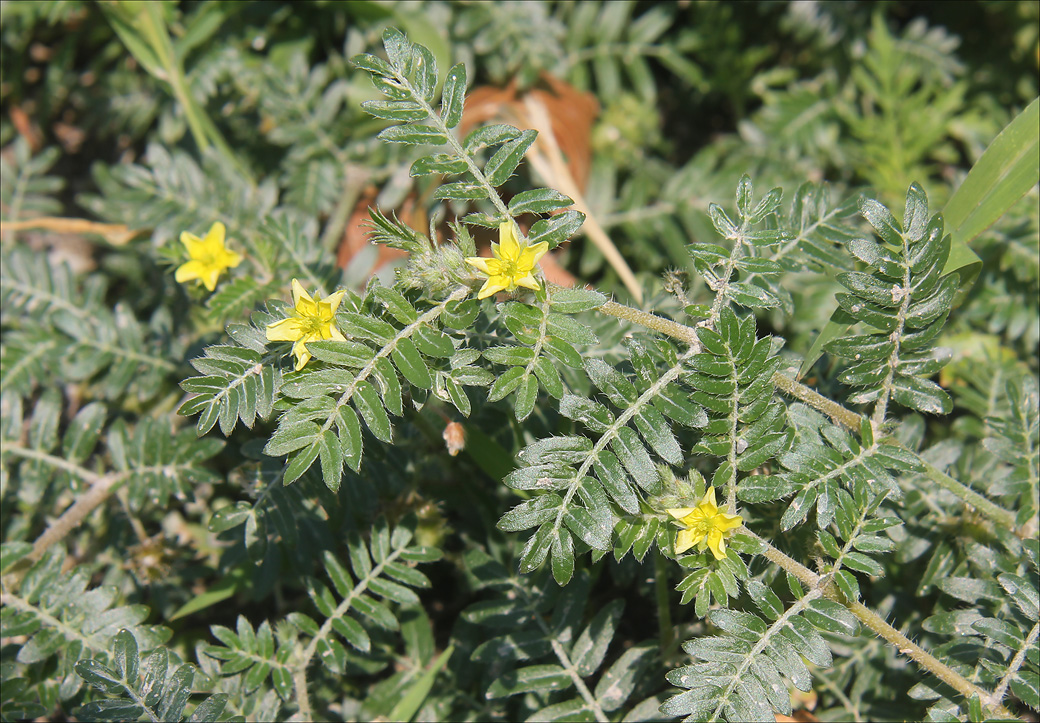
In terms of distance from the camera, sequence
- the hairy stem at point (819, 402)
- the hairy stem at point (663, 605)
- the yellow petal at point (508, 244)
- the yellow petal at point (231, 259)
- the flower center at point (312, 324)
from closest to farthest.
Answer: the yellow petal at point (508, 244), the flower center at point (312, 324), the hairy stem at point (819, 402), the hairy stem at point (663, 605), the yellow petal at point (231, 259)

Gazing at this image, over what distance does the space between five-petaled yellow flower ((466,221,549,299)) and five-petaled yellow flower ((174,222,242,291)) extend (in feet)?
3.67

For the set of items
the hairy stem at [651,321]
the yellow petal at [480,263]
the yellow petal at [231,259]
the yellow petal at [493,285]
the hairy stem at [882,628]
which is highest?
the yellow petal at [480,263]

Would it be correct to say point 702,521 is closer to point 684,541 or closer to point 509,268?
point 684,541

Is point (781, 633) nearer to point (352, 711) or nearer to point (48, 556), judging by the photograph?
point (352, 711)

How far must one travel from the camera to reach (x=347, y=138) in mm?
3426

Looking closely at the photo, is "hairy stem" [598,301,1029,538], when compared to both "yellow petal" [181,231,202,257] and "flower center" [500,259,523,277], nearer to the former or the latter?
A: "flower center" [500,259,523,277]

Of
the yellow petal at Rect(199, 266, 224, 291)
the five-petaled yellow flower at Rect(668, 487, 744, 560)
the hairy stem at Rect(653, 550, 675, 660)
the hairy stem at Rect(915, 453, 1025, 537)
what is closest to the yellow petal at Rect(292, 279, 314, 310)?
the yellow petal at Rect(199, 266, 224, 291)

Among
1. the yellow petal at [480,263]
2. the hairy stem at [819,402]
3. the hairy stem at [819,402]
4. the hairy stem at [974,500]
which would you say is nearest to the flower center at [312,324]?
the yellow petal at [480,263]

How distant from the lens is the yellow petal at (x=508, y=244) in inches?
66.6

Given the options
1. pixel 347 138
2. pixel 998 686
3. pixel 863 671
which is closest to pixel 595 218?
pixel 347 138

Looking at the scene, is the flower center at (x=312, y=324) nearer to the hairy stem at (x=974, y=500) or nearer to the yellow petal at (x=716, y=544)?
the yellow petal at (x=716, y=544)

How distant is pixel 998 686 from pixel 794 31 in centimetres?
298

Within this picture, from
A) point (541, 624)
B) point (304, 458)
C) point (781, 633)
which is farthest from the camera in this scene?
point (541, 624)

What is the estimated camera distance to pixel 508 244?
1695 mm
